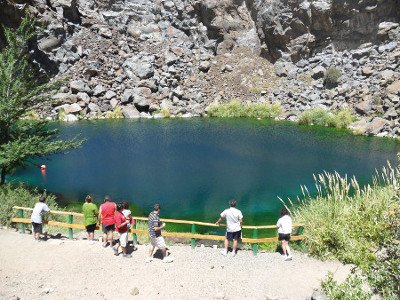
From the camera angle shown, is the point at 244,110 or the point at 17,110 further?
the point at 244,110

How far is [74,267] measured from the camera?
13414 millimetres

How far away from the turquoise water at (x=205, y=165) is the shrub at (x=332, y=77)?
45.2 feet

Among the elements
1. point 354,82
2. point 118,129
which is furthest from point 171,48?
point 354,82

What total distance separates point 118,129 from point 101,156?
16153 mm

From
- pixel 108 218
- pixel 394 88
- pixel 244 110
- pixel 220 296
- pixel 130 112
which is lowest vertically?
pixel 220 296

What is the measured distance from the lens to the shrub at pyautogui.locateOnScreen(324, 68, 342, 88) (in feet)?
205

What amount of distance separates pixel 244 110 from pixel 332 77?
14.1 meters

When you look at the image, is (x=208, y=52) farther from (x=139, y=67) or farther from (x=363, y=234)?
(x=363, y=234)

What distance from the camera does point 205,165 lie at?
3447cm

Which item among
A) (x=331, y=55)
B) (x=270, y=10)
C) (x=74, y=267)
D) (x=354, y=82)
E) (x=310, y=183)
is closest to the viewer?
(x=74, y=267)

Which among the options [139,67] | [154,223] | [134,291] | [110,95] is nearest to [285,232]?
[154,223]

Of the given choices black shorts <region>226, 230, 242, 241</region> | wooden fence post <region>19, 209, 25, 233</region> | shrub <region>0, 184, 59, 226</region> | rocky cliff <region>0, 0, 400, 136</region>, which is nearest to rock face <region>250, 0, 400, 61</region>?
rocky cliff <region>0, 0, 400, 136</region>

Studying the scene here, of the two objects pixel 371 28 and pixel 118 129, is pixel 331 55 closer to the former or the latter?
pixel 371 28

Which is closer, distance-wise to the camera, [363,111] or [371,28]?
[363,111]
